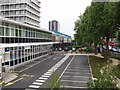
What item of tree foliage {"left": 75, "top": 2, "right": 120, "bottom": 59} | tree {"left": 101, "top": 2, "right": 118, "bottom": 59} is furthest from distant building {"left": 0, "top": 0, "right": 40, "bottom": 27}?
tree {"left": 101, "top": 2, "right": 118, "bottom": 59}

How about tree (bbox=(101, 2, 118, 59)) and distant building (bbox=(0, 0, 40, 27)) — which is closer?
tree (bbox=(101, 2, 118, 59))

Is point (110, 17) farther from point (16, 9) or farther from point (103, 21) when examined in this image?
point (16, 9)

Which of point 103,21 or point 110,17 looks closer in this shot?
point 110,17

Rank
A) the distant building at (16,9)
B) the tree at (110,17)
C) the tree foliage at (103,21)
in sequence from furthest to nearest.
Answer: the distant building at (16,9), the tree foliage at (103,21), the tree at (110,17)

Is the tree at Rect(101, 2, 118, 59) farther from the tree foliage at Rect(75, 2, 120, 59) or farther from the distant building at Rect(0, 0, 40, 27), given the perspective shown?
the distant building at Rect(0, 0, 40, 27)

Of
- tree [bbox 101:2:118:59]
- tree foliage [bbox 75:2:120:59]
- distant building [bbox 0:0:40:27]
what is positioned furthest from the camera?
distant building [bbox 0:0:40:27]

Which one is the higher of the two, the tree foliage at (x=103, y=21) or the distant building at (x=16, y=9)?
the distant building at (x=16, y=9)

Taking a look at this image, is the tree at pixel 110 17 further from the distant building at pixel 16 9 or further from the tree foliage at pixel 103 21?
the distant building at pixel 16 9

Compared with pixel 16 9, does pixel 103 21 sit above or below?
below

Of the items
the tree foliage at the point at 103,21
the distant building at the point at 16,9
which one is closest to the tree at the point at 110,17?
the tree foliage at the point at 103,21

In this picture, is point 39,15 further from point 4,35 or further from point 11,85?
point 11,85

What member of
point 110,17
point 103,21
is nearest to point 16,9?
point 103,21

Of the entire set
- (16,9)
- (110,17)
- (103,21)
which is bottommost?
(103,21)

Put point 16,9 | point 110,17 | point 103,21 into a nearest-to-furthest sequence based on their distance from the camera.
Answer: point 110,17 → point 103,21 → point 16,9
